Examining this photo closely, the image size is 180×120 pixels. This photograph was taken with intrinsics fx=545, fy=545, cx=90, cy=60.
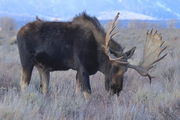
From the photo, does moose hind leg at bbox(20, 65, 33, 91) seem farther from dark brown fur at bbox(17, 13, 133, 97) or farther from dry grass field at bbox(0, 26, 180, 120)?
dry grass field at bbox(0, 26, 180, 120)

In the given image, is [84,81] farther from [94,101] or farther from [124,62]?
[124,62]

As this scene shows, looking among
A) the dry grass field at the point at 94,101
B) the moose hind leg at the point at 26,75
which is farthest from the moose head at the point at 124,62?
the moose hind leg at the point at 26,75

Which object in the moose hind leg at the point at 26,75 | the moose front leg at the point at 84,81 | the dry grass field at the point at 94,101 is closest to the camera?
the dry grass field at the point at 94,101

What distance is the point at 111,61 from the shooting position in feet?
37.8

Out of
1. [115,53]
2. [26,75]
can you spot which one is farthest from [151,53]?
[26,75]

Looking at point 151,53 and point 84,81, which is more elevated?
point 151,53

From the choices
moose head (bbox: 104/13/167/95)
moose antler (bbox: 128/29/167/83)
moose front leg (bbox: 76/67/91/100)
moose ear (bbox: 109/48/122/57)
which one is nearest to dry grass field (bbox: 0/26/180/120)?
moose front leg (bbox: 76/67/91/100)

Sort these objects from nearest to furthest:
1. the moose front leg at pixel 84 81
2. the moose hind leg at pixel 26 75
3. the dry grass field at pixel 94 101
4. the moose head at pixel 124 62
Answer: the dry grass field at pixel 94 101, the moose head at pixel 124 62, the moose front leg at pixel 84 81, the moose hind leg at pixel 26 75

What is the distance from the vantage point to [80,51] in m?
11.7

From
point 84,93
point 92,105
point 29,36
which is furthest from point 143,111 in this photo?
point 29,36

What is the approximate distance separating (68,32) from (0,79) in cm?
248

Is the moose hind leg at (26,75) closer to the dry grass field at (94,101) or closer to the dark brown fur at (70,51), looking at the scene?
the dark brown fur at (70,51)

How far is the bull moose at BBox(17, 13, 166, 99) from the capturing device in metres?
11.5

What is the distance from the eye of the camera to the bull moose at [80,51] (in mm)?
11527
